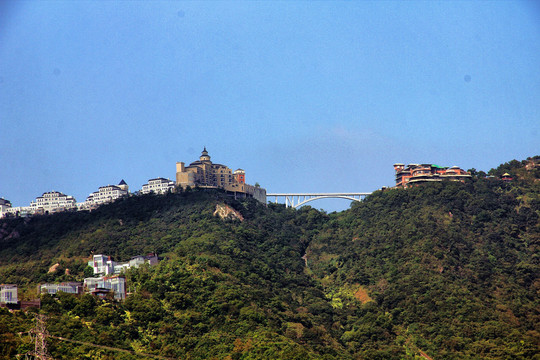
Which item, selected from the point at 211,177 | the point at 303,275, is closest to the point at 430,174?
the point at 303,275

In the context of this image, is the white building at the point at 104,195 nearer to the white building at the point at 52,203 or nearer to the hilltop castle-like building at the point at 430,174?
the white building at the point at 52,203

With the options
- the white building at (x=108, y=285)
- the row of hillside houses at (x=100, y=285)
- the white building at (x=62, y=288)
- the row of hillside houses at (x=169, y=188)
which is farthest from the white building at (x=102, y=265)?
the row of hillside houses at (x=169, y=188)

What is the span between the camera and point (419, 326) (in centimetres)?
5541

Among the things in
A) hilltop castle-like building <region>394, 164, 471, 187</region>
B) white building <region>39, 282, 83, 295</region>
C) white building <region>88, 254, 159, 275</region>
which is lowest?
white building <region>39, 282, 83, 295</region>

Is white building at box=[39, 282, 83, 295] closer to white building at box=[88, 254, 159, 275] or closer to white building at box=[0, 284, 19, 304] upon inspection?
white building at box=[0, 284, 19, 304]

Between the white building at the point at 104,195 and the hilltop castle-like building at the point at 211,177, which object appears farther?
the white building at the point at 104,195

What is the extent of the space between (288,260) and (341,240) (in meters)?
6.19

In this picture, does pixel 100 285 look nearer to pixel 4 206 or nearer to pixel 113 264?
pixel 113 264

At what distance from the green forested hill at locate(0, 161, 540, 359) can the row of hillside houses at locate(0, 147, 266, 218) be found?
105 inches

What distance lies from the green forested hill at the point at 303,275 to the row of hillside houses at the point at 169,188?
268cm

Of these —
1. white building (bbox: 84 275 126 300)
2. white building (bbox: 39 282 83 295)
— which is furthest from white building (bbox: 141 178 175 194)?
white building (bbox: 39 282 83 295)

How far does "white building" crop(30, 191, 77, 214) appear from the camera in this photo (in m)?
84.7

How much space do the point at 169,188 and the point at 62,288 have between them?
27.2 meters

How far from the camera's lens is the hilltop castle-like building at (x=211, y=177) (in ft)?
258
